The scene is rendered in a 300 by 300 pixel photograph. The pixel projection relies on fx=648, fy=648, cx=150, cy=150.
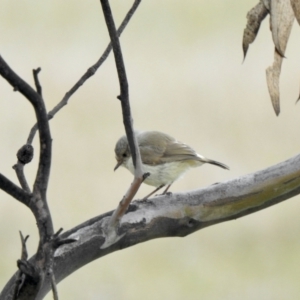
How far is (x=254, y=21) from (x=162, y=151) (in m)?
2.58

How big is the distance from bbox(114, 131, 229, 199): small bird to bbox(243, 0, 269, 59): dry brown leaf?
2.42 m

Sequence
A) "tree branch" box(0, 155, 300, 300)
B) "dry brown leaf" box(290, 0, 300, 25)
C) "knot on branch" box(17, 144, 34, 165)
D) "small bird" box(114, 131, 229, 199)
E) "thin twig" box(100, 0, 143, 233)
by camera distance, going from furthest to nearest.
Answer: "small bird" box(114, 131, 229, 199)
"tree branch" box(0, 155, 300, 300)
"knot on branch" box(17, 144, 34, 165)
"thin twig" box(100, 0, 143, 233)
"dry brown leaf" box(290, 0, 300, 25)

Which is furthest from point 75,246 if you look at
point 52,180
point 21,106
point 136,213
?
point 21,106

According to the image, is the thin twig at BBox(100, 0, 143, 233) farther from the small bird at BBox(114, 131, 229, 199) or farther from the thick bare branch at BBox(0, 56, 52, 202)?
the small bird at BBox(114, 131, 229, 199)

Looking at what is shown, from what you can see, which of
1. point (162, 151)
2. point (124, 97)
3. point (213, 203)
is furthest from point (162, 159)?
point (124, 97)

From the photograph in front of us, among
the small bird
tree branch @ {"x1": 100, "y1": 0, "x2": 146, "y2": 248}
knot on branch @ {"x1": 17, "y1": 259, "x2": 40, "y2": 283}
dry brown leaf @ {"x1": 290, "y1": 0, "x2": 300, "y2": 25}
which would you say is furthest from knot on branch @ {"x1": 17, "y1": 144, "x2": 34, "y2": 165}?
the small bird

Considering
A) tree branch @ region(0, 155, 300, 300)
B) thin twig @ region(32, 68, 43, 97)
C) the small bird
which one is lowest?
thin twig @ region(32, 68, 43, 97)

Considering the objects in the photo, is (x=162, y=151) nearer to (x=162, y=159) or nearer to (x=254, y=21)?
(x=162, y=159)

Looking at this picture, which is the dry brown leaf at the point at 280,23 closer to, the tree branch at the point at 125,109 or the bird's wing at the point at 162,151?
the tree branch at the point at 125,109

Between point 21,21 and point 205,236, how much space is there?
372 cm

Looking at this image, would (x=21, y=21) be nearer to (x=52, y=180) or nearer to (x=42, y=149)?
(x=52, y=180)

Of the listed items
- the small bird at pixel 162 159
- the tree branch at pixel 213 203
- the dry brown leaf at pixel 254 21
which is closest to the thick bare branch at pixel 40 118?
the dry brown leaf at pixel 254 21

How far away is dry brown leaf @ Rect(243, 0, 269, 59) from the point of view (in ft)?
2.49

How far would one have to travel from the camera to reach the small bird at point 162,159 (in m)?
3.25
